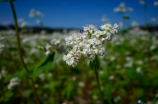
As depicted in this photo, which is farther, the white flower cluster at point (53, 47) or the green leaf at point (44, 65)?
the white flower cluster at point (53, 47)

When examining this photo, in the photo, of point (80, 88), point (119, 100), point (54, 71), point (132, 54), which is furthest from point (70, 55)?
point (132, 54)

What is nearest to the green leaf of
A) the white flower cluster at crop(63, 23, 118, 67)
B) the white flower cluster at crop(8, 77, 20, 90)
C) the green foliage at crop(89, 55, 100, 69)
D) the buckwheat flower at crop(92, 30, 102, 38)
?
the white flower cluster at crop(63, 23, 118, 67)

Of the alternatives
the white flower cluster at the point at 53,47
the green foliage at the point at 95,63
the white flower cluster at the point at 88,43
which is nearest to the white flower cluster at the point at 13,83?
the white flower cluster at the point at 53,47

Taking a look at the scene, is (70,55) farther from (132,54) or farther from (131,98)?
(132,54)

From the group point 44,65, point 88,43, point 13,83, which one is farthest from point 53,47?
point 13,83

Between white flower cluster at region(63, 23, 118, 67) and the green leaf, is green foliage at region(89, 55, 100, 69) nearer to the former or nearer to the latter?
white flower cluster at region(63, 23, 118, 67)

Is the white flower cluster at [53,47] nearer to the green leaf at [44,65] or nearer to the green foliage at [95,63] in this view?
the green leaf at [44,65]

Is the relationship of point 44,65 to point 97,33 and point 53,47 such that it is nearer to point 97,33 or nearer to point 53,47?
point 53,47

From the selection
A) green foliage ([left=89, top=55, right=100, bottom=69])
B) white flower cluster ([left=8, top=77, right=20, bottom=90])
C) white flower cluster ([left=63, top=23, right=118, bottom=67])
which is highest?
white flower cluster ([left=63, top=23, right=118, bottom=67])
